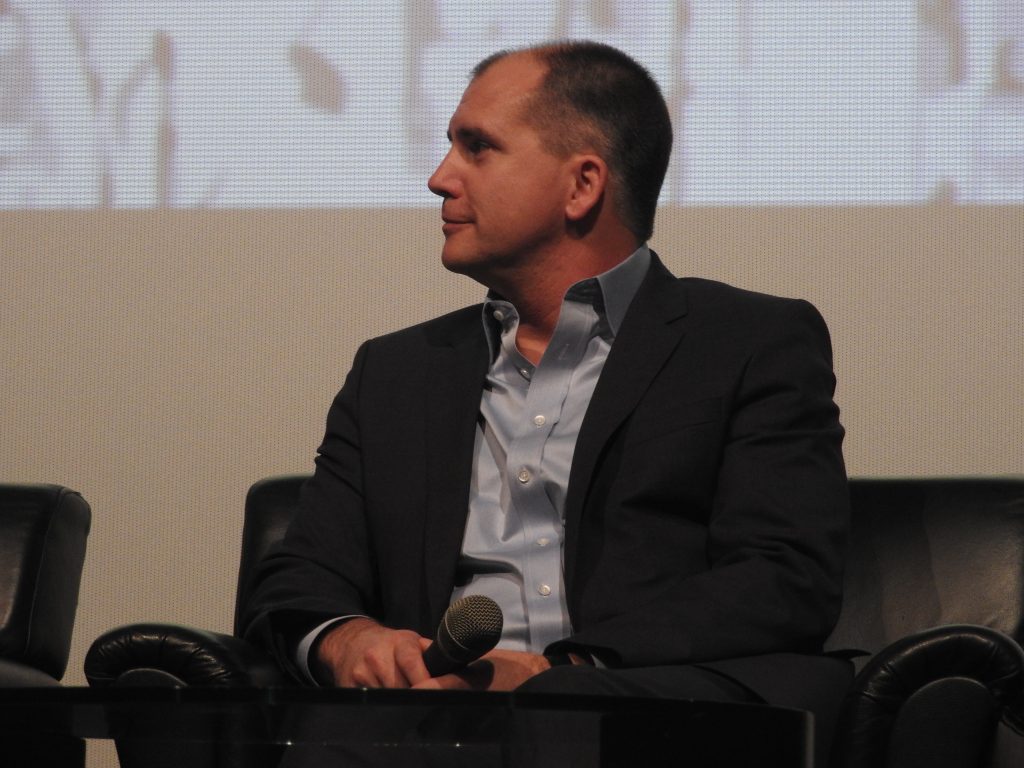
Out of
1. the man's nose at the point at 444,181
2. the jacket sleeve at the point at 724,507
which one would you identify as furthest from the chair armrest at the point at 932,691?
the man's nose at the point at 444,181

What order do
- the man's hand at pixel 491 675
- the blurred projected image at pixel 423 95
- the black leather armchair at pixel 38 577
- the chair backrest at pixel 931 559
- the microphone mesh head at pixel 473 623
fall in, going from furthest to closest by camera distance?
the blurred projected image at pixel 423 95 < the black leather armchair at pixel 38 577 < the chair backrest at pixel 931 559 < the man's hand at pixel 491 675 < the microphone mesh head at pixel 473 623

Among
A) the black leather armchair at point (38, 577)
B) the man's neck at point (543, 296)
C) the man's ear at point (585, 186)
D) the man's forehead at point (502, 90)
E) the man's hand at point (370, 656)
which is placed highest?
the man's forehead at point (502, 90)

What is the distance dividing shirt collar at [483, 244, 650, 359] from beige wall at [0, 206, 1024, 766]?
0.72 m

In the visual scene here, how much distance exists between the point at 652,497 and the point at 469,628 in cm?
59

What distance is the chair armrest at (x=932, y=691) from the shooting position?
1727 mm

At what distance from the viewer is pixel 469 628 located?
4.50 feet

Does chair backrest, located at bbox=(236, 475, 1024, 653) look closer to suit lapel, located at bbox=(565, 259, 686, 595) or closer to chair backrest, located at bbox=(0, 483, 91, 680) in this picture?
chair backrest, located at bbox=(0, 483, 91, 680)

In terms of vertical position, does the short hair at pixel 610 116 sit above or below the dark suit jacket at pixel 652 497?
above

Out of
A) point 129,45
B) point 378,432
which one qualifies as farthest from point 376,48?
point 378,432

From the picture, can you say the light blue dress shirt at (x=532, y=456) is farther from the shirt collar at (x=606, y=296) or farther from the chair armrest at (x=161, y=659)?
the chair armrest at (x=161, y=659)

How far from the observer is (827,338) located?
2064mm

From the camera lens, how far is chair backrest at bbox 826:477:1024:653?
7.45 feet

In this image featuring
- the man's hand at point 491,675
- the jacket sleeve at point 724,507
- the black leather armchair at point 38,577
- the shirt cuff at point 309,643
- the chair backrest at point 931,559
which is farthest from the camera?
the black leather armchair at point 38,577

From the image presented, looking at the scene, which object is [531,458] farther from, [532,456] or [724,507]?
[724,507]
